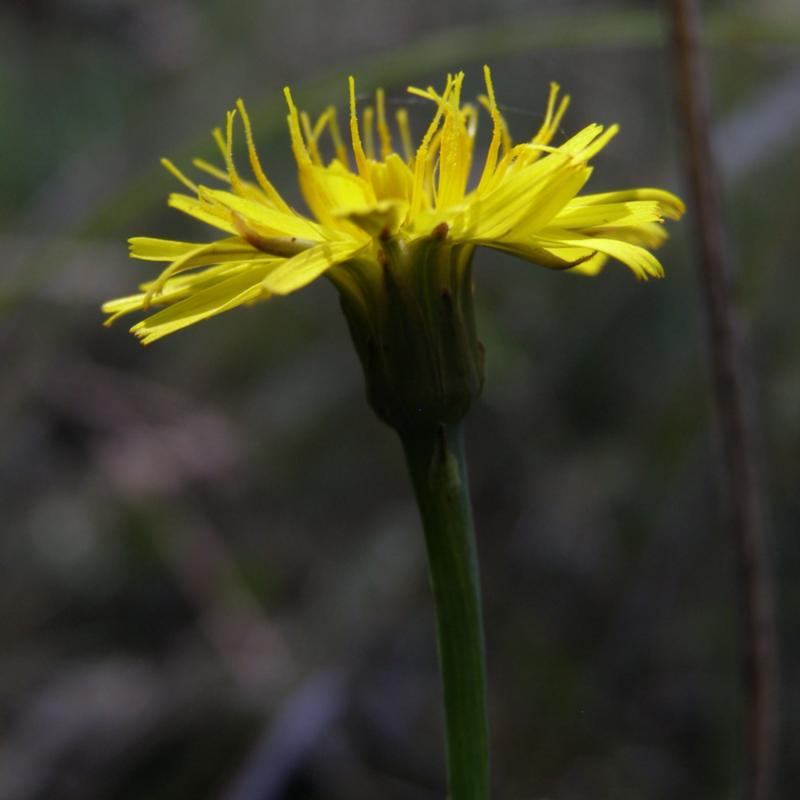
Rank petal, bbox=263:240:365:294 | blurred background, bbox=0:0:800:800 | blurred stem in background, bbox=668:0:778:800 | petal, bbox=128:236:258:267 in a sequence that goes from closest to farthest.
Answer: petal, bbox=263:240:365:294, petal, bbox=128:236:258:267, blurred stem in background, bbox=668:0:778:800, blurred background, bbox=0:0:800:800

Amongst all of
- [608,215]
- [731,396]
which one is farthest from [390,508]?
[608,215]

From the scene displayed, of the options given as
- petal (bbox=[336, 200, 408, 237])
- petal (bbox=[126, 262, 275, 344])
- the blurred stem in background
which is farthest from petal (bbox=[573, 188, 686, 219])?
the blurred stem in background

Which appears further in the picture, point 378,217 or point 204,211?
point 204,211

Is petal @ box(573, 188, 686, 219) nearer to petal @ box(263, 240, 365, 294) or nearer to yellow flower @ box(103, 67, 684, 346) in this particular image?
yellow flower @ box(103, 67, 684, 346)

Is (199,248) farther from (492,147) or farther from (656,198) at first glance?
(656,198)

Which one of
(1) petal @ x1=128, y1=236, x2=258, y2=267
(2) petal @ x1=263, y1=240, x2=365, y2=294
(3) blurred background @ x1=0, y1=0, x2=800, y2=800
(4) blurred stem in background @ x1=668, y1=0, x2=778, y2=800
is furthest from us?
(3) blurred background @ x1=0, y1=0, x2=800, y2=800

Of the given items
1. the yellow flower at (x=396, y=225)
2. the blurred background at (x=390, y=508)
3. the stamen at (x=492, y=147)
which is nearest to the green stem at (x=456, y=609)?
the yellow flower at (x=396, y=225)
